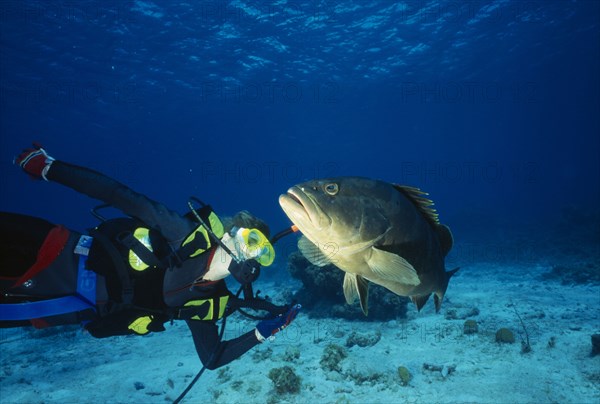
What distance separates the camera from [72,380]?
6926mm

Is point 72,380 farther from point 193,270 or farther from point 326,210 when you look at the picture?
point 326,210

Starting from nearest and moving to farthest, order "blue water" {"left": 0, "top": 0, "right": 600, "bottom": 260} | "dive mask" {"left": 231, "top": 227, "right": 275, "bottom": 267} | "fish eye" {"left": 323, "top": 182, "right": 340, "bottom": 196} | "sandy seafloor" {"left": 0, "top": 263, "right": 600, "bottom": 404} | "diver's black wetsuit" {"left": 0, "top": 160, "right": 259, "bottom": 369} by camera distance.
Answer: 1. "fish eye" {"left": 323, "top": 182, "right": 340, "bottom": 196}
2. "diver's black wetsuit" {"left": 0, "top": 160, "right": 259, "bottom": 369}
3. "dive mask" {"left": 231, "top": 227, "right": 275, "bottom": 267}
4. "sandy seafloor" {"left": 0, "top": 263, "right": 600, "bottom": 404}
5. "blue water" {"left": 0, "top": 0, "right": 600, "bottom": 260}

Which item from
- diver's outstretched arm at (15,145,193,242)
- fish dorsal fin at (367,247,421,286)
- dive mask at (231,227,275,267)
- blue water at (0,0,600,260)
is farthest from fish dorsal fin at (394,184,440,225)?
blue water at (0,0,600,260)

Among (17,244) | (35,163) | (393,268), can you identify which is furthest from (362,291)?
(35,163)

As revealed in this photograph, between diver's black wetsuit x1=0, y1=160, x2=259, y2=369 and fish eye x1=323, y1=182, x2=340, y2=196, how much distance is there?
5.24 ft

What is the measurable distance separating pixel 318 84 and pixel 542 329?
3197 cm

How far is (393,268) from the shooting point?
2330mm

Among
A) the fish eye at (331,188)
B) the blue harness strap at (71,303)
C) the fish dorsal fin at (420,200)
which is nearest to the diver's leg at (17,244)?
the blue harness strap at (71,303)

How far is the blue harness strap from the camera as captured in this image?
9.18 feet

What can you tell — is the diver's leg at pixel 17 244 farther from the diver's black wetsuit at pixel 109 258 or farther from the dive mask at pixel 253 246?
the dive mask at pixel 253 246

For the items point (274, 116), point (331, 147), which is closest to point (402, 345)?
point (274, 116)

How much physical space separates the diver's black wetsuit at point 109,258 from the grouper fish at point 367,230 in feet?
4.80

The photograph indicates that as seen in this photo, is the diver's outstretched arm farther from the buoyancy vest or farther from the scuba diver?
the buoyancy vest

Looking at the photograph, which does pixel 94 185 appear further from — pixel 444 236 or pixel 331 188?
pixel 444 236
